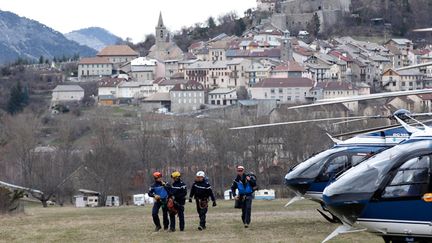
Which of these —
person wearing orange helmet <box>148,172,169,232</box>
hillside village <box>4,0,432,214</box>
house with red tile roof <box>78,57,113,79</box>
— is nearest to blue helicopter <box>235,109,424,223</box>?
person wearing orange helmet <box>148,172,169,232</box>

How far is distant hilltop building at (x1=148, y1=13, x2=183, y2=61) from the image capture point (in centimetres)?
15900

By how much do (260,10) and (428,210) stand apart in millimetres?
165137

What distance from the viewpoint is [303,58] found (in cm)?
13912

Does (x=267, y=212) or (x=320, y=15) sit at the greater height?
(x=320, y=15)

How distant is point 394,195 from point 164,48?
15231 centimetres

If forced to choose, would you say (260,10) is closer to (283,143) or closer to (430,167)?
(283,143)

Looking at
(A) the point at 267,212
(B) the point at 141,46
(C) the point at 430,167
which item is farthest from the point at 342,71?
(C) the point at 430,167

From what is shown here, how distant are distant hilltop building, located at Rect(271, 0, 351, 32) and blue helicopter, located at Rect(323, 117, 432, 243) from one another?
144m

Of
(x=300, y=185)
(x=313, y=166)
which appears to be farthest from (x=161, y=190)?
(x=313, y=166)

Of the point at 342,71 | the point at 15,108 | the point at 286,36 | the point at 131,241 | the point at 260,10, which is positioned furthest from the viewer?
the point at 260,10

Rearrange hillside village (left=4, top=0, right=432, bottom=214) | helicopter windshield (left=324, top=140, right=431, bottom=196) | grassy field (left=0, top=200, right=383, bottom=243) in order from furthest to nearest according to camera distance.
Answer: hillside village (left=4, top=0, right=432, bottom=214) → grassy field (left=0, top=200, right=383, bottom=243) → helicopter windshield (left=324, top=140, right=431, bottom=196)

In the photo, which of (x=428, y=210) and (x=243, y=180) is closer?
(x=428, y=210)

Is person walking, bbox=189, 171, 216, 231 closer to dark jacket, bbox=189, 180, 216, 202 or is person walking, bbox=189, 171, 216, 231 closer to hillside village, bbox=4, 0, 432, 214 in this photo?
dark jacket, bbox=189, 180, 216, 202

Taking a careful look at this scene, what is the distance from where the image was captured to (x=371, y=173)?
12.5 m
